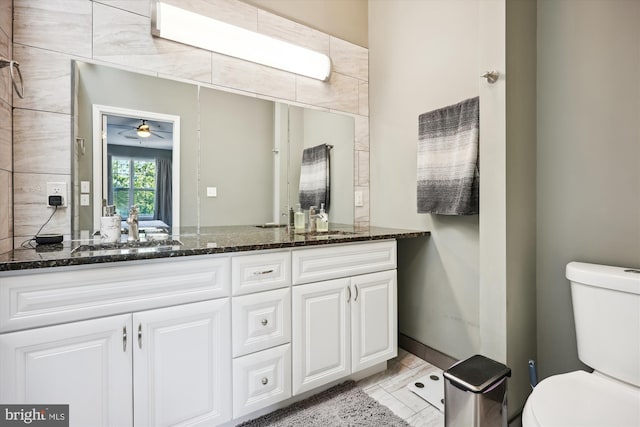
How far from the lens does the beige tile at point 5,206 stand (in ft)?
3.99

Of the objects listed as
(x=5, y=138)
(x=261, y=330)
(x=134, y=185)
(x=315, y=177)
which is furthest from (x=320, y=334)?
(x=5, y=138)

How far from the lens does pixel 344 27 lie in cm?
226

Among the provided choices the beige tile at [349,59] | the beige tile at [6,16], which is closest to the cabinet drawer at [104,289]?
the beige tile at [6,16]

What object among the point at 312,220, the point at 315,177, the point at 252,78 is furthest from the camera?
the point at 315,177

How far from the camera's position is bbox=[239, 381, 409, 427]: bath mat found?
1.41 m

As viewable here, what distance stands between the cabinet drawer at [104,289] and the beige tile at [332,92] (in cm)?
132

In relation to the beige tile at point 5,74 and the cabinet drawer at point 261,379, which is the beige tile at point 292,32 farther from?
the cabinet drawer at point 261,379

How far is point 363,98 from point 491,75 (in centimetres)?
114

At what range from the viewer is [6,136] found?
4.15 feet

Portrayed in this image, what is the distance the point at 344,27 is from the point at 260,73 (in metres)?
0.82

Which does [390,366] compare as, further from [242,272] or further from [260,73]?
[260,73]

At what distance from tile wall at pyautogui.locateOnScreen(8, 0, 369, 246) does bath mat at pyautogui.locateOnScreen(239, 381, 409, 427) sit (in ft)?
4.31

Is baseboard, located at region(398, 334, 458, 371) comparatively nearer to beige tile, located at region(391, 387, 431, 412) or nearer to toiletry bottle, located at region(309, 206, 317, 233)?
beige tile, located at region(391, 387, 431, 412)

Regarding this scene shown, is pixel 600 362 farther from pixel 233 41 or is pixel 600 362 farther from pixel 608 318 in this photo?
pixel 233 41
